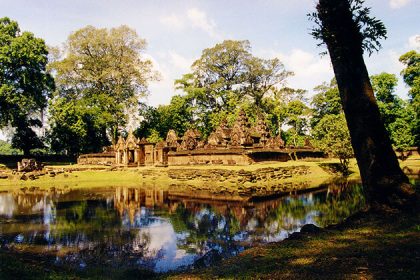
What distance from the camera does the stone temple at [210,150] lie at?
3661cm

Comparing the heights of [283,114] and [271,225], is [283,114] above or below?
above

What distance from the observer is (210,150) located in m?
37.5

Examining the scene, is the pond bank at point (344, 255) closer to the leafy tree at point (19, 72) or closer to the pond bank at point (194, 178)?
the pond bank at point (194, 178)

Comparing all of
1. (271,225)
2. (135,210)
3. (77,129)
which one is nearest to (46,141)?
(77,129)

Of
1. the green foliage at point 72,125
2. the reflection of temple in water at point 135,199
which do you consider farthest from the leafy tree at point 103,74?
the reflection of temple in water at point 135,199

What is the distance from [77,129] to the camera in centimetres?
5034

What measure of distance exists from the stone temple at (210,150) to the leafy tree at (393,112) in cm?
1148

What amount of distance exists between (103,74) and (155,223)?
133ft

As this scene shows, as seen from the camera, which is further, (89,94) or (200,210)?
(89,94)

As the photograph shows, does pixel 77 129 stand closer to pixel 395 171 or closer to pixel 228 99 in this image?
pixel 228 99

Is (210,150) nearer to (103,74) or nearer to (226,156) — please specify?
(226,156)

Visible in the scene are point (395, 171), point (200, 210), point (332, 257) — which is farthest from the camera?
point (200, 210)

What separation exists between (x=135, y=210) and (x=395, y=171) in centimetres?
1284

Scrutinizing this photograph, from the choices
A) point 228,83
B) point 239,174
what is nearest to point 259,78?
point 228,83
